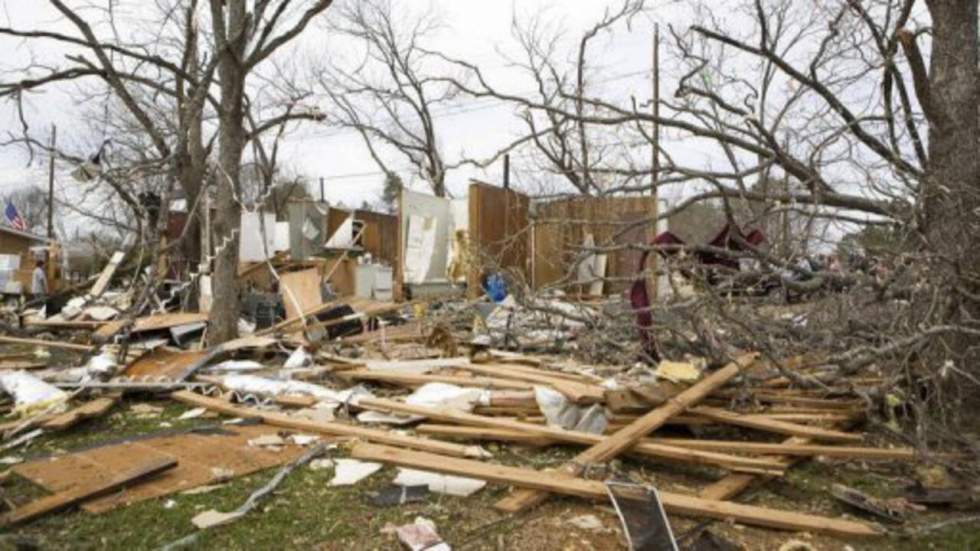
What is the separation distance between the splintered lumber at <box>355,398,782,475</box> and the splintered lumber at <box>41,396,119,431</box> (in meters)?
2.15

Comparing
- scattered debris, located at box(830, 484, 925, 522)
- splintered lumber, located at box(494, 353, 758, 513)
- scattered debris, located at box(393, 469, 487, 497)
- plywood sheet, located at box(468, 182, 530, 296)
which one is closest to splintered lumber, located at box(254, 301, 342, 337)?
plywood sheet, located at box(468, 182, 530, 296)

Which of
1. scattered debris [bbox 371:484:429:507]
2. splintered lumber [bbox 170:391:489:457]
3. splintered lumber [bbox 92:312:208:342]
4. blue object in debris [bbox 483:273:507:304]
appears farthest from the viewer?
blue object in debris [bbox 483:273:507:304]

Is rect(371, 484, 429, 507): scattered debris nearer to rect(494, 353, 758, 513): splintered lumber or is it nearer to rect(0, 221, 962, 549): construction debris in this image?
rect(0, 221, 962, 549): construction debris

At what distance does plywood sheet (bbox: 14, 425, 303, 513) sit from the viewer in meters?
4.12

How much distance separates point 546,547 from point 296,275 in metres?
8.45

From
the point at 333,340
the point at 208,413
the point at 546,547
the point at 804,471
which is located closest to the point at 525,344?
the point at 333,340

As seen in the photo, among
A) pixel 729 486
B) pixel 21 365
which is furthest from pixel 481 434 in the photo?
pixel 21 365

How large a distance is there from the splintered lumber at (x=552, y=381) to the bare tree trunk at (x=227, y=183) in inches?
156

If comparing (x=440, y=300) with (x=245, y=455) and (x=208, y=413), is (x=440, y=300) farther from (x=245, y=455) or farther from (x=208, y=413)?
(x=245, y=455)

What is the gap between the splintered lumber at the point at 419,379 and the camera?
19.3 feet

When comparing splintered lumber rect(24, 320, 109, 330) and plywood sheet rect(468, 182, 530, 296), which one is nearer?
splintered lumber rect(24, 320, 109, 330)

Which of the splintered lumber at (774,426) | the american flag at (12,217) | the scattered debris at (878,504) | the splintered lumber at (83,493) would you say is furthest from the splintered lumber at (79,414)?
the american flag at (12,217)

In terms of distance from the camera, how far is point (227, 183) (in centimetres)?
919

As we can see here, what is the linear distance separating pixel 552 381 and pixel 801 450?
6.19 ft
